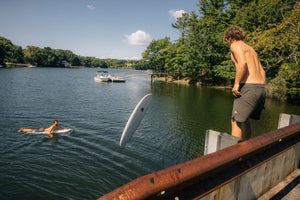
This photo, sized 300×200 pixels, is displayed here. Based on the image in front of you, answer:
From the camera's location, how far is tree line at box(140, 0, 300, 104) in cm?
2315

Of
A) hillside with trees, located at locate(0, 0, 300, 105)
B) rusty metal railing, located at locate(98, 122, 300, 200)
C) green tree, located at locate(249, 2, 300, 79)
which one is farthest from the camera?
hillside with trees, located at locate(0, 0, 300, 105)

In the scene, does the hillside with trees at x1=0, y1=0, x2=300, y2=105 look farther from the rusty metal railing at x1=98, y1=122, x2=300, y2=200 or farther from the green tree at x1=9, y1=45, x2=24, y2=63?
the green tree at x1=9, y1=45, x2=24, y2=63

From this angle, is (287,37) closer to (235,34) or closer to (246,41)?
(246,41)

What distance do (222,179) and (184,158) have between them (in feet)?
26.2

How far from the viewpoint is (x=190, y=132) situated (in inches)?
539

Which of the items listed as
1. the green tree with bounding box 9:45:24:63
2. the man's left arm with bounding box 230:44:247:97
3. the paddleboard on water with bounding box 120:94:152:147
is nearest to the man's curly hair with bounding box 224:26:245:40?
the man's left arm with bounding box 230:44:247:97

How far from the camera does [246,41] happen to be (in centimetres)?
2862

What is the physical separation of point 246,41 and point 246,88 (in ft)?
97.3

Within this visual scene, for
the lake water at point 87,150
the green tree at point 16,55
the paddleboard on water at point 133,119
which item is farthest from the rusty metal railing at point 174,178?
the green tree at point 16,55

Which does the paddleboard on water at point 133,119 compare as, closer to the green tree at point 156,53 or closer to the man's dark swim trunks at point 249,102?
the man's dark swim trunks at point 249,102

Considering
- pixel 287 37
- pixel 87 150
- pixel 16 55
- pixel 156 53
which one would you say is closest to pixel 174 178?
pixel 87 150

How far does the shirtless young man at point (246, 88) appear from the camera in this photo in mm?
3068

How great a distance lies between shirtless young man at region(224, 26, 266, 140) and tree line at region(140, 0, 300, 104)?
76.6 ft

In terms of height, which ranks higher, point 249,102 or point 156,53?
point 156,53
